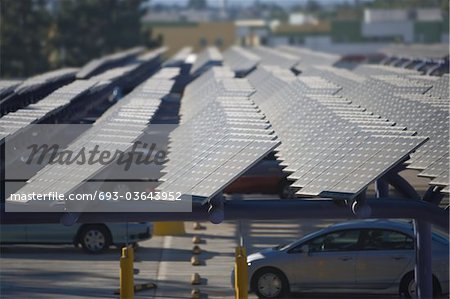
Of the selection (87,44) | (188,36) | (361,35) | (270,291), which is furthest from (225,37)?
(270,291)

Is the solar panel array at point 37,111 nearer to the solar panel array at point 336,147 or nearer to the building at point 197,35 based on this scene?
the solar panel array at point 336,147

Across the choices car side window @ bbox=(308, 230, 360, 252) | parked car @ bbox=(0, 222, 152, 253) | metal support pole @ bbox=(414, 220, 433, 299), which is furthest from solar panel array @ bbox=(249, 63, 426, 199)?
parked car @ bbox=(0, 222, 152, 253)

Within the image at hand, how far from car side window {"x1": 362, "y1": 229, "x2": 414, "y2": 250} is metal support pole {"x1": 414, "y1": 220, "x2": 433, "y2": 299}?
7.56 ft

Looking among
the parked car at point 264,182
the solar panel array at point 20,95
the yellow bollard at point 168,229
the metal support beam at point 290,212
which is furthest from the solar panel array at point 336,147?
the parked car at point 264,182

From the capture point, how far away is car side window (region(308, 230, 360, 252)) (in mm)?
13672

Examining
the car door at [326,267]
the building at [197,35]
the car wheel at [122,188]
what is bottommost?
the building at [197,35]

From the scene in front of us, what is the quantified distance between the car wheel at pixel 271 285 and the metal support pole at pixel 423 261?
8.82 feet

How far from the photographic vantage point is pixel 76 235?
55.6ft

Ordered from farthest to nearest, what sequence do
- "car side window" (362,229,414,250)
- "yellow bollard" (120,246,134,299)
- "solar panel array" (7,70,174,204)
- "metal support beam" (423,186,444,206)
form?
"car side window" (362,229,414,250), "yellow bollard" (120,246,134,299), "solar panel array" (7,70,174,204), "metal support beam" (423,186,444,206)

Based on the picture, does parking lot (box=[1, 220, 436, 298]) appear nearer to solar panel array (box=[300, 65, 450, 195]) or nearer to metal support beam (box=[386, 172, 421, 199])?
solar panel array (box=[300, 65, 450, 195])

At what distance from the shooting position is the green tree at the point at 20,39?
51.8 meters

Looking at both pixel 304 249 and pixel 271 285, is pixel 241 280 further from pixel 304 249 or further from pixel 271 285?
pixel 304 249

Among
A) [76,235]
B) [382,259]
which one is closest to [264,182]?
[76,235]

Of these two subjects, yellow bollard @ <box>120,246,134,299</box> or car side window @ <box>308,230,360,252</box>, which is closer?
yellow bollard @ <box>120,246,134,299</box>
